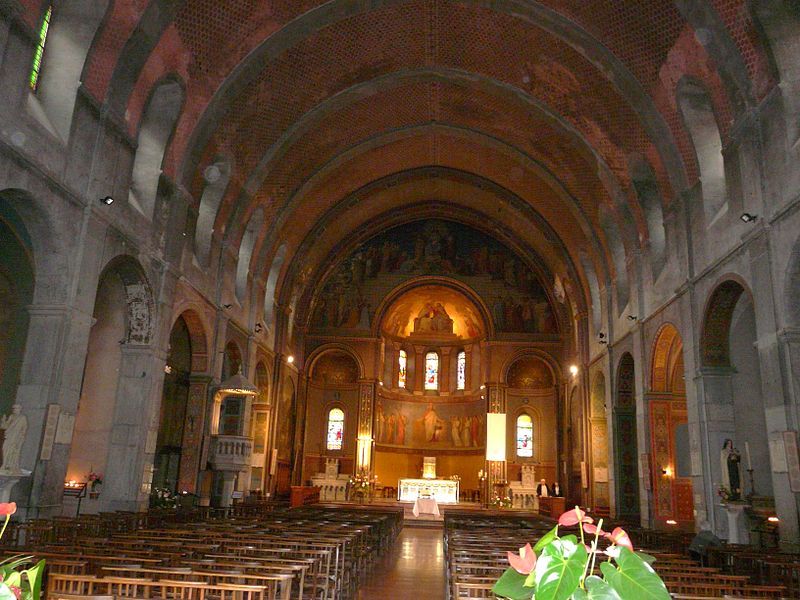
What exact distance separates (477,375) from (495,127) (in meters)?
13.8

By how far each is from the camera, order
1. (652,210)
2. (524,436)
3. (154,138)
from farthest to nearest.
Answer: (524,436), (652,210), (154,138)

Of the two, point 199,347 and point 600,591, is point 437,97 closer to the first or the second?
point 199,347

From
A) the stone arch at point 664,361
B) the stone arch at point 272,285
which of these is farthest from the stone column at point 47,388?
the stone arch at point 664,361

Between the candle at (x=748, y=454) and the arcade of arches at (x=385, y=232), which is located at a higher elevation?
the arcade of arches at (x=385, y=232)

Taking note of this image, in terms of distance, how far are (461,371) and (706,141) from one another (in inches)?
808

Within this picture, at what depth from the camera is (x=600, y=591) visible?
5.31 feet

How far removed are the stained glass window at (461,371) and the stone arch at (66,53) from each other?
24220mm

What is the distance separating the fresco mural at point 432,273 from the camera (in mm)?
30375

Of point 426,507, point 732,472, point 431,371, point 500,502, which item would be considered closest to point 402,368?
point 431,371

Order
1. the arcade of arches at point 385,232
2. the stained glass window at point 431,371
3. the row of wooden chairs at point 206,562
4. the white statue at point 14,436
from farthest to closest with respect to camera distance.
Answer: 1. the stained glass window at point 431,371
2. the arcade of arches at point 385,232
3. the white statue at point 14,436
4. the row of wooden chairs at point 206,562

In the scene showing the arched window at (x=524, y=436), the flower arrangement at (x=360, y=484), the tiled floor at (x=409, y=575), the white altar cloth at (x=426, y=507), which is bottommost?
the tiled floor at (x=409, y=575)

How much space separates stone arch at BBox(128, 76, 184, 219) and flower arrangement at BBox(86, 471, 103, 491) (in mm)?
5749

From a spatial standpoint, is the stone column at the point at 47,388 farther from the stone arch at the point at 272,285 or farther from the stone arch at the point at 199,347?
the stone arch at the point at 272,285

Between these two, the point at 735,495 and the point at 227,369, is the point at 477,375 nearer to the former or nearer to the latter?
the point at 227,369
